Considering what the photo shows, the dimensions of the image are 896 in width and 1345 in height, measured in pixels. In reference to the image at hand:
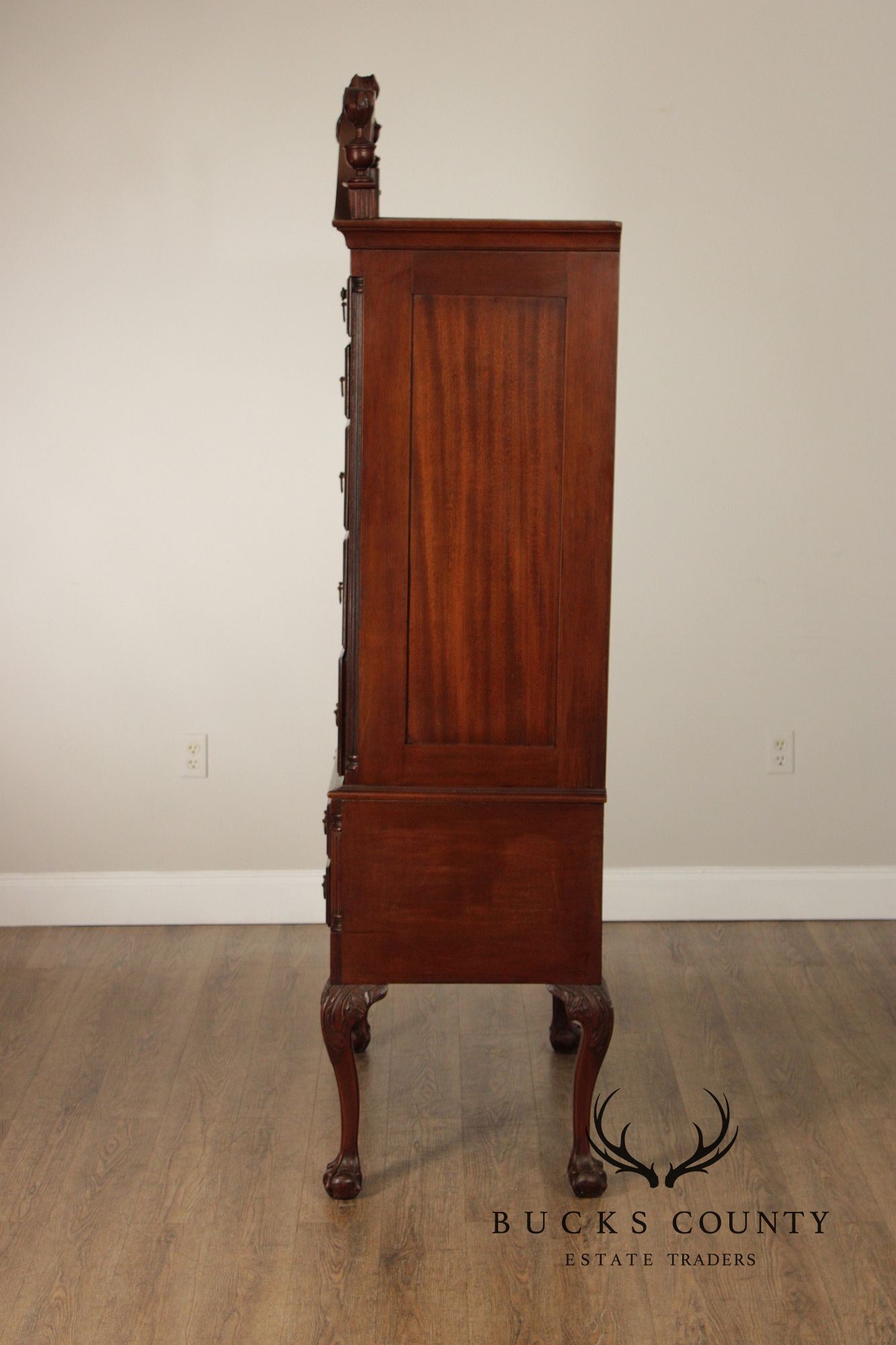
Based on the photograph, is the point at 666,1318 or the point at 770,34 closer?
the point at 666,1318

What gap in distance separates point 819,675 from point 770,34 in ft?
5.57

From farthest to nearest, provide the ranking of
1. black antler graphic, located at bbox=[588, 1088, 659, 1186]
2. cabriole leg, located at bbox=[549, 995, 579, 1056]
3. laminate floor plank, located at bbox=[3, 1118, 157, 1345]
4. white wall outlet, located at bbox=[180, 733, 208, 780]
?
white wall outlet, located at bbox=[180, 733, 208, 780] < cabriole leg, located at bbox=[549, 995, 579, 1056] < black antler graphic, located at bbox=[588, 1088, 659, 1186] < laminate floor plank, located at bbox=[3, 1118, 157, 1345]

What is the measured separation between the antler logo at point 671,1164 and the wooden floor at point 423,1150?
0.02 metres

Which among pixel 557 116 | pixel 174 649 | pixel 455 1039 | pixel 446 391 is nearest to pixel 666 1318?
pixel 455 1039

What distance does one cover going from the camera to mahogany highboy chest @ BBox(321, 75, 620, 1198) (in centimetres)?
205

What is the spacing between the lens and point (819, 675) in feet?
11.6

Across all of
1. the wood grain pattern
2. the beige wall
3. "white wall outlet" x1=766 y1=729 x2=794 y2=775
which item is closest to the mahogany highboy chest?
the wood grain pattern

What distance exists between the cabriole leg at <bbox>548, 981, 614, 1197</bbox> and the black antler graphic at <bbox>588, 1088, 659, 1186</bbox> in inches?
1.3

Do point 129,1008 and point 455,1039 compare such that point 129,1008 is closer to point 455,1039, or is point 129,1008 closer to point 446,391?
point 455,1039

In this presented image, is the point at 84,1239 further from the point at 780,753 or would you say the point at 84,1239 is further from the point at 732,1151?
the point at 780,753

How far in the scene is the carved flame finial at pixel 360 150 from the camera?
200cm

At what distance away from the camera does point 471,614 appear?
214 centimetres

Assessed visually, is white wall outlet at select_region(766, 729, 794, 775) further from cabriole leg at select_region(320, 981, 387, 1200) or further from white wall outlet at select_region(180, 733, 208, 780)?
cabriole leg at select_region(320, 981, 387, 1200)

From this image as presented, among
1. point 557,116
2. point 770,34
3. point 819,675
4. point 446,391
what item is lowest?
point 819,675
